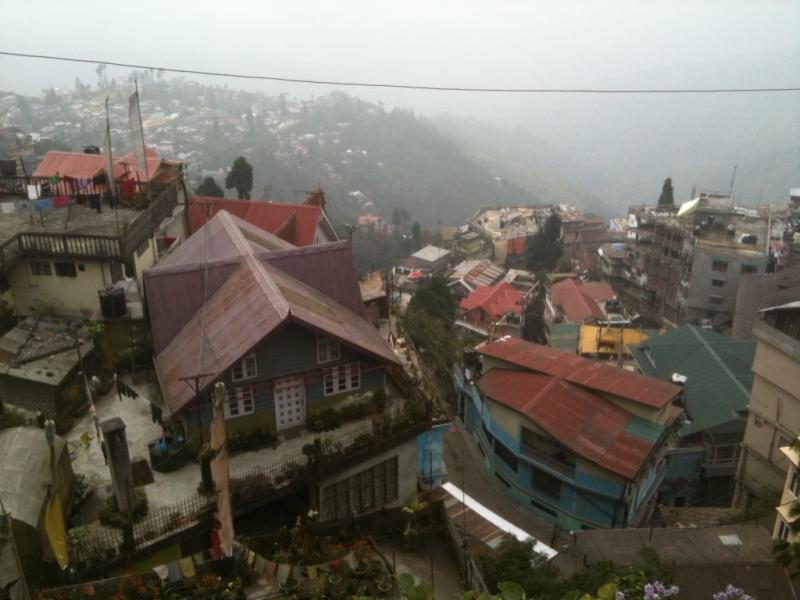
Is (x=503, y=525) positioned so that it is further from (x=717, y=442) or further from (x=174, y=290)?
(x=717, y=442)

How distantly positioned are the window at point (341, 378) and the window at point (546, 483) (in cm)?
1107

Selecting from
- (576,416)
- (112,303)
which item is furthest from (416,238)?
(112,303)

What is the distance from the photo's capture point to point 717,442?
26.2m

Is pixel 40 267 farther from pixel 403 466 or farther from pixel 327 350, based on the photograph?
pixel 403 466

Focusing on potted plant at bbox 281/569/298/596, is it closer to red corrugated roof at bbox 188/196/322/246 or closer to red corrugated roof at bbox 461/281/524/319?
red corrugated roof at bbox 188/196/322/246

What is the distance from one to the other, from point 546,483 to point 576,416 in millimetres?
2753

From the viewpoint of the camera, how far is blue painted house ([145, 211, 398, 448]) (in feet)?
46.1

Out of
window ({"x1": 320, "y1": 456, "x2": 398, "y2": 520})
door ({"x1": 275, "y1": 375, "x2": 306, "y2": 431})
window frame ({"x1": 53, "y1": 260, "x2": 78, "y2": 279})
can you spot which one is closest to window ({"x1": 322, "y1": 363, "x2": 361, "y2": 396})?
door ({"x1": 275, "y1": 375, "x2": 306, "y2": 431})

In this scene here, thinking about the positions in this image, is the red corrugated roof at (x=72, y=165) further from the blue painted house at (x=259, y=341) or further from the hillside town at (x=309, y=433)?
the blue painted house at (x=259, y=341)

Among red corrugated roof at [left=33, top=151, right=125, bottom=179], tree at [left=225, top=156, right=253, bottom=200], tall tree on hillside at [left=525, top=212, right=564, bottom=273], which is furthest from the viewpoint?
tall tree on hillside at [left=525, top=212, right=564, bottom=273]

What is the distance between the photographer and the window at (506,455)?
2487cm

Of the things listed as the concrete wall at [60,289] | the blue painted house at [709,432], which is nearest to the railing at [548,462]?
the blue painted house at [709,432]

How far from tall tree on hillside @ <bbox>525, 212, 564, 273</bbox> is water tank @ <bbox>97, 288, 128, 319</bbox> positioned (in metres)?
55.5

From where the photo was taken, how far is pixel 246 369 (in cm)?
1422
